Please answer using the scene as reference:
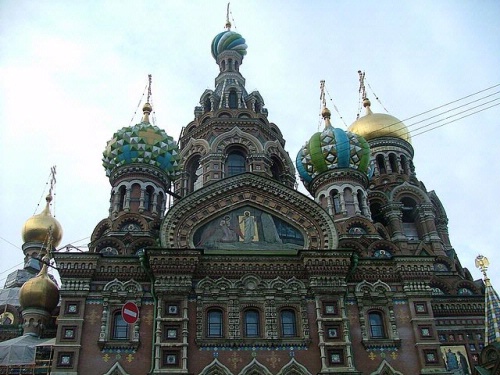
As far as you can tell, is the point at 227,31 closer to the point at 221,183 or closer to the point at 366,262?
the point at 221,183

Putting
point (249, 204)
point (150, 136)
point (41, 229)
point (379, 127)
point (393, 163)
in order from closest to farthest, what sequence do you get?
1. point (249, 204)
2. point (150, 136)
3. point (393, 163)
4. point (379, 127)
5. point (41, 229)

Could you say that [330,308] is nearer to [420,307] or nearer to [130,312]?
[420,307]

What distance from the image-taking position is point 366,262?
46.4ft

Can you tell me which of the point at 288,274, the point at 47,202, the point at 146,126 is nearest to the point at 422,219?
the point at 288,274

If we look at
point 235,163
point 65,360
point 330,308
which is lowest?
point 65,360

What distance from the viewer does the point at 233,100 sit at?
22031mm

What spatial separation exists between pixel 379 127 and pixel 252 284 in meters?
11.2

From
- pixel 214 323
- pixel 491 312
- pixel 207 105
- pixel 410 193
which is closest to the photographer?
pixel 214 323

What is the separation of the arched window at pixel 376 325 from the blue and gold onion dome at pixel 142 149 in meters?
7.43

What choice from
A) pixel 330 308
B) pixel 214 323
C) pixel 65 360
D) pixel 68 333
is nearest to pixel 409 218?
pixel 330 308

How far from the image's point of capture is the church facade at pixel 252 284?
12711mm

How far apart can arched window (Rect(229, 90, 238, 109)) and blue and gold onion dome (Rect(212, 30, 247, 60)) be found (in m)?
3.07

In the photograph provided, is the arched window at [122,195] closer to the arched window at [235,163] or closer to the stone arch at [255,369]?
the arched window at [235,163]

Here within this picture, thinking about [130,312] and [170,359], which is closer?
[170,359]
